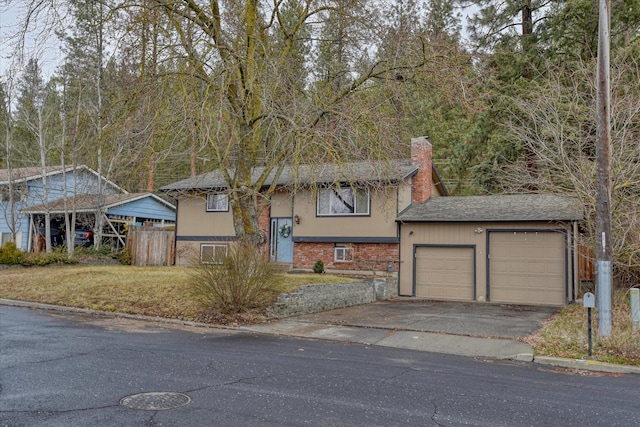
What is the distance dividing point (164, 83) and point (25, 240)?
22.2 metres

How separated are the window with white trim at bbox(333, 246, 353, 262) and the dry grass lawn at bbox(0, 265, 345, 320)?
366 cm

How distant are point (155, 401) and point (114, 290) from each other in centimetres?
1044

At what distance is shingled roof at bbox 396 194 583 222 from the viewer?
57.4ft

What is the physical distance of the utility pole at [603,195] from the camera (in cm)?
965

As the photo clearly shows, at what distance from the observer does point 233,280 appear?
40.6 ft

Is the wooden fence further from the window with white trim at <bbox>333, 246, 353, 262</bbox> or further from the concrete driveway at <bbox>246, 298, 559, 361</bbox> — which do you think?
the concrete driveway at <bbox>246, 298, 559, 361</bbox>

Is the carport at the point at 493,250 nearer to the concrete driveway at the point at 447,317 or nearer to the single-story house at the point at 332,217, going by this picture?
the single-story house at the point at 332,217

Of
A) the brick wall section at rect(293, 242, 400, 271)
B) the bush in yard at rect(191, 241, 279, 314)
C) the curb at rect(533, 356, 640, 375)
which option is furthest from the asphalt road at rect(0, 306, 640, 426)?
the brick wall section at rect(293, 242, 400, 271)

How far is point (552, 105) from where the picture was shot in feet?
52.8

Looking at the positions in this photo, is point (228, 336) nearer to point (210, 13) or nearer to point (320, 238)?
point (210, 13)

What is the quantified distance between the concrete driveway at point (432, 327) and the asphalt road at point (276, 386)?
0.81m

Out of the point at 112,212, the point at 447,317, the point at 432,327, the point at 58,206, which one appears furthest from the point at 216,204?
the point at 432,327

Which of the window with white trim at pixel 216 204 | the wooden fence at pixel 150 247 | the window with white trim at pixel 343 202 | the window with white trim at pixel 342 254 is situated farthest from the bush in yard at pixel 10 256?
the window with white trim at pixel 342 254

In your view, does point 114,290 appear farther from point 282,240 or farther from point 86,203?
point 86,203
